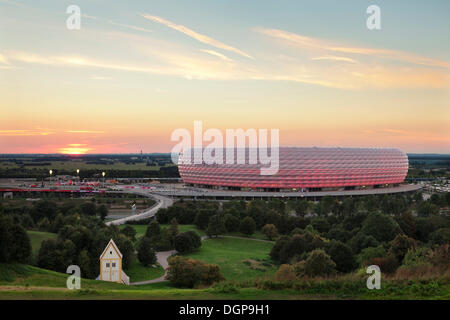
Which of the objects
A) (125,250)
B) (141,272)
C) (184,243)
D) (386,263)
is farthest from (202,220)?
(386,263)

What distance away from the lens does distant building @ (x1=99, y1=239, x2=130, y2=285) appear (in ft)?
78.4

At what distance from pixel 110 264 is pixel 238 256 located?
1548 centimetres

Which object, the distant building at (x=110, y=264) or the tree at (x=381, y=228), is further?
the tree at (x=381, y=228)

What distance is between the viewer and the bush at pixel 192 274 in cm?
2455

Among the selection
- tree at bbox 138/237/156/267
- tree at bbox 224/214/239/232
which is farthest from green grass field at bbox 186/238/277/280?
tree at bbox 138/237/156/267

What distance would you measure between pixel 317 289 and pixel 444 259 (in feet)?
23.3

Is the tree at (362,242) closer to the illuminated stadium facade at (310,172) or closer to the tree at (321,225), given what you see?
the tree at (321,225)

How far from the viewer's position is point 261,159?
10488 cm

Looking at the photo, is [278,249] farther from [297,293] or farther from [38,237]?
[38,237]

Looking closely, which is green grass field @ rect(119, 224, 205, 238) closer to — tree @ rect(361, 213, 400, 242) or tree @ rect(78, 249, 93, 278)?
tree @ rect(78, 249, 93, 278)

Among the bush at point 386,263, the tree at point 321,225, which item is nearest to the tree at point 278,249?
the tree at point 321,225

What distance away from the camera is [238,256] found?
3675 cm

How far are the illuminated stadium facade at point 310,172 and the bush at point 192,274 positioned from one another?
75.6 metres
